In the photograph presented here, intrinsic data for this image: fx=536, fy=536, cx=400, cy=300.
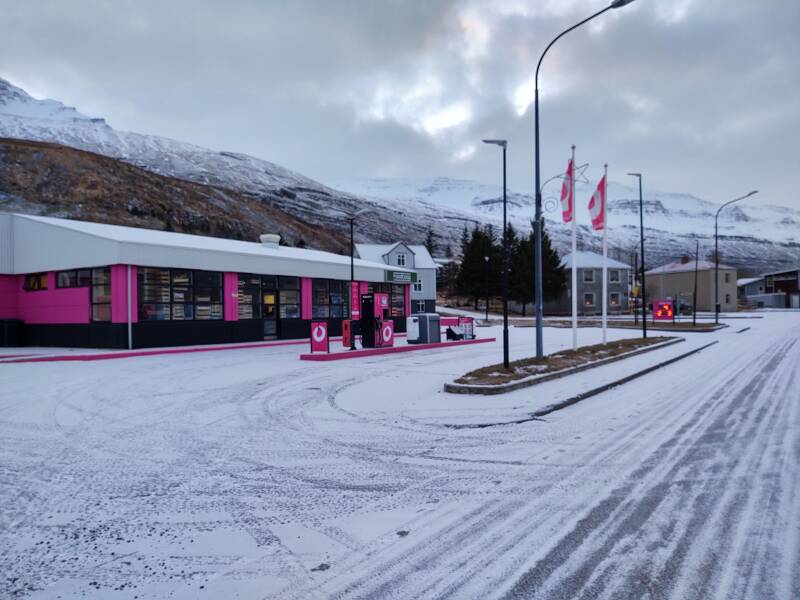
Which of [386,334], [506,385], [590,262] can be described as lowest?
[506,385]

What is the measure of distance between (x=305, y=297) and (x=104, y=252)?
34.7 feet

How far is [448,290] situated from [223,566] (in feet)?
323

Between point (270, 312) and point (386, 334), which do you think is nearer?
point (386, 334)

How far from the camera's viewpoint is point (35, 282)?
27.2m

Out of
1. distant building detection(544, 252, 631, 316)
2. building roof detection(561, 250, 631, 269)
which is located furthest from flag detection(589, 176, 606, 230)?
building roof detection(561, 250, 631, 269)

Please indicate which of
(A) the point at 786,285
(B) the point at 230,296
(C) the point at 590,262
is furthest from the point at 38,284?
(A) the point at 786,285

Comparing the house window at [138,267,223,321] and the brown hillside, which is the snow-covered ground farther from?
the brown hillside

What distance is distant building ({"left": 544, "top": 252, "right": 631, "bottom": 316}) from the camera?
70750 mm

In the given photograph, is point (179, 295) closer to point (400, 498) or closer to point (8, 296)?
point (8, 296)

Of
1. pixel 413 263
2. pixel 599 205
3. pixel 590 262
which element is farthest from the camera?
pixel 590 262

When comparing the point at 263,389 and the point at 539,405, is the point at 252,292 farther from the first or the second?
the point at 539,405

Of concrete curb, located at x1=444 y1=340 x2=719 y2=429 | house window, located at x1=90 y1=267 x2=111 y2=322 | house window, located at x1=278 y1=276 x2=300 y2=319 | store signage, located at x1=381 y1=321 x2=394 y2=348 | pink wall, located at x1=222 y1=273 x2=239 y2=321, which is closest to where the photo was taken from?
concrete curb, located at x1=444 y1=340 x2=719 y2=429

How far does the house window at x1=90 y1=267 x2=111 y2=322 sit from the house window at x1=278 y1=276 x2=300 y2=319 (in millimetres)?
8445

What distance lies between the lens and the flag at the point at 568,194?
17.9 meters
